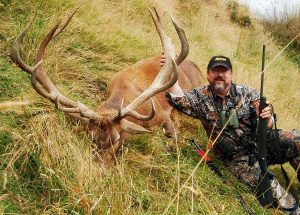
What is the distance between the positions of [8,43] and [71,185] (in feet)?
8.60

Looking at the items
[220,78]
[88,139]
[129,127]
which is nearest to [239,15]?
[220,78]

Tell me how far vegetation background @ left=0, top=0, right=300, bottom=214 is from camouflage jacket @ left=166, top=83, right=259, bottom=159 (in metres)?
0.31

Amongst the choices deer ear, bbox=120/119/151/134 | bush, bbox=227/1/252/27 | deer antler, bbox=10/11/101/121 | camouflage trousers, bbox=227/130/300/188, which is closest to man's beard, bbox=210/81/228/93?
camouflage trousers, bbox=227/130/300/188

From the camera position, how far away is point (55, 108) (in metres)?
4.05

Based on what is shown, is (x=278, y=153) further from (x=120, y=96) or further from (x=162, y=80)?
(x=120, y=96)

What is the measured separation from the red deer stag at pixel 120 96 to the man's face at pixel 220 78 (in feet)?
1.19

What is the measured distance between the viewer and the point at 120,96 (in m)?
5.02

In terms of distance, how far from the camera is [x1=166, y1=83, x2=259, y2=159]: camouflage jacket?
4.70 meters

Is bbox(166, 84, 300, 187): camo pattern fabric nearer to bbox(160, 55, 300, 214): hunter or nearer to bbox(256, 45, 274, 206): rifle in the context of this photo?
bbox(160, 55, 300, 214): hunter

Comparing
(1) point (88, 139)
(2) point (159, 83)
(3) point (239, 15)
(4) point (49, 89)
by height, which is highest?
(3) point (239, 15)

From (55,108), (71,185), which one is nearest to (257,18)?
(55,108)

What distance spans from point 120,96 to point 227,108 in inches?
44.3

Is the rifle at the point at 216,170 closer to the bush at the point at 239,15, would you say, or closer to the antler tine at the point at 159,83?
the antler tine at the point at 159,83

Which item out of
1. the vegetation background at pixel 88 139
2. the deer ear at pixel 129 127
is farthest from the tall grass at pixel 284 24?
the deer ear at pixel 129 127
